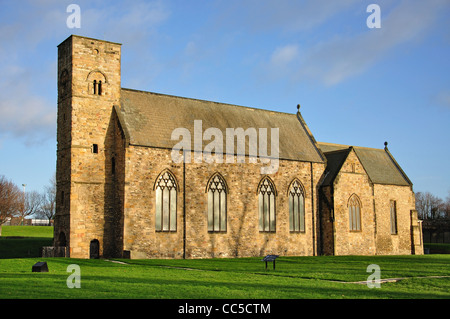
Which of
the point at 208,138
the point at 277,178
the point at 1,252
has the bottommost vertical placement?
the point at 1,252

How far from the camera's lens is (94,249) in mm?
35688

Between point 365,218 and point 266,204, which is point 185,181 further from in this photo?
point 365,218

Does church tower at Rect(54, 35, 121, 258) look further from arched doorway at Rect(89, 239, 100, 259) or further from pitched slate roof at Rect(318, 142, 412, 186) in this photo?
pitched slate roof at Rect(318, 142, 412, 186)

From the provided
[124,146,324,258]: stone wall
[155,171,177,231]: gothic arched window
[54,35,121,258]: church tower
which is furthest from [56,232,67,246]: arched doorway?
[155,171,177,231]: gothic arched window

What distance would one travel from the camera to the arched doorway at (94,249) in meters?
35.5

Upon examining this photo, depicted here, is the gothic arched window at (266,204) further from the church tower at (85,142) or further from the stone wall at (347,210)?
the church tower at (85,142)

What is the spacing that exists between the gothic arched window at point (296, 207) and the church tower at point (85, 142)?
15.8m

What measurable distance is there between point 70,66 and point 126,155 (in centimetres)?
800

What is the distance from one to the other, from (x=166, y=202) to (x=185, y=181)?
217cm
